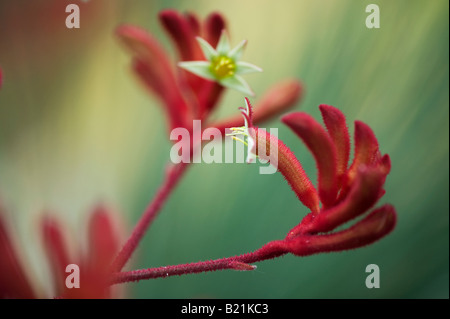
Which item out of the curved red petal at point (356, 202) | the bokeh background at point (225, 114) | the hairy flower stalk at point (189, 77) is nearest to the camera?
the curved red petal at point (356, 202)

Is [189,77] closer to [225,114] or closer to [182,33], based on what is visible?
[182,33]

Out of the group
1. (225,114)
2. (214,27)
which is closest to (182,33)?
(214,27)

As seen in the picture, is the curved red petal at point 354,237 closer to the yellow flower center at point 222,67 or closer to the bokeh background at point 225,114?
the yellow flower center at point 222,67

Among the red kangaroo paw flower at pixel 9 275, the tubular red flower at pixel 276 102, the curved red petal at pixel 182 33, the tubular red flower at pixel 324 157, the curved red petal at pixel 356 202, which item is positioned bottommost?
the red kangaroo paw flower at pixel 9 275

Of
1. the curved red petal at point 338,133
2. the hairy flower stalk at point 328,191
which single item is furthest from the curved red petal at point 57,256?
the curved red petal at point 338,133

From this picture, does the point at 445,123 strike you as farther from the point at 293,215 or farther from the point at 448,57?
the point at 293,215

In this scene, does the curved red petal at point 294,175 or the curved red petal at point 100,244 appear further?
the curved red petal at point 100,244

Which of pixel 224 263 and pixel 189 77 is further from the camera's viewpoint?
pixel 189 77
